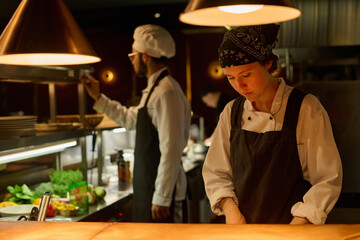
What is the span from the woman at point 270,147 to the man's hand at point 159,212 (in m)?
1.09

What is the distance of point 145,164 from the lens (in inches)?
131

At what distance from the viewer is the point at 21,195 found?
3.00m

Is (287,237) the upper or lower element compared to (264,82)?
lower

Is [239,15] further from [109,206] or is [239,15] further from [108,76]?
[108,76]

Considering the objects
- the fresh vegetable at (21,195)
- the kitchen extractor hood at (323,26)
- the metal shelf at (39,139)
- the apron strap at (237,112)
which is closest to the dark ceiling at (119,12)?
the kitchen extractor hood at (323,26)

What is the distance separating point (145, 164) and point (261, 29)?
5.08 ft

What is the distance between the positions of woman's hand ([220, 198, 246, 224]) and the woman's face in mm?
502

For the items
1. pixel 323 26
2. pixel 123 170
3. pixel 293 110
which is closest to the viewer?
pixel 293 110

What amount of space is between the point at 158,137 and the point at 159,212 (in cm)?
54

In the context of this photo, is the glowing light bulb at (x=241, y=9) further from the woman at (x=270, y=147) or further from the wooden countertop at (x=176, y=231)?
the wooden countertop at (x=176, y=231)

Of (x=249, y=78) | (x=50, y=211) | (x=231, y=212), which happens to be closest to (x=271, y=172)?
(x=231, y=212)

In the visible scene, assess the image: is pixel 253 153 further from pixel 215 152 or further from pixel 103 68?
pixel 103 68

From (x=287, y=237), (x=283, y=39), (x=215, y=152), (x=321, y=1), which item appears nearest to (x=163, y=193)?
(x=215, y=152)

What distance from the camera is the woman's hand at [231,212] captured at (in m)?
2.06
